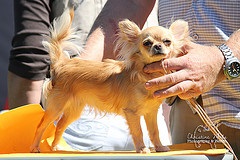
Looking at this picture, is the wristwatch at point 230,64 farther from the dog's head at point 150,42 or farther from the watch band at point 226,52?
the dog's head at point 150,42

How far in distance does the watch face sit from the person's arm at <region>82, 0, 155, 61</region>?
0.57 m

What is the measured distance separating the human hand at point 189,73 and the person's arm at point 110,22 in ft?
1.70

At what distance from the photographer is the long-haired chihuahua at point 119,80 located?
69.8 inches

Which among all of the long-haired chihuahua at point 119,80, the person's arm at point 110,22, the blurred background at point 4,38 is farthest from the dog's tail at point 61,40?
the blurred background at point 4,38

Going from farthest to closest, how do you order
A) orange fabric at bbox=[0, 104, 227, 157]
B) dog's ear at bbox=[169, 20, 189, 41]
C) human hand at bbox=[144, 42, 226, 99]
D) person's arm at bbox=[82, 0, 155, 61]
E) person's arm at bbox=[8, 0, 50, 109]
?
person's arm at bbox=[8, 0, 50, 109] → person's arm at bbox=[82, 0, 155, 61] → orange fabric at bbox=[0, 104, 227, 157] → dog's ear at bbox=[169, 20, 189, 41] → human hand at bbox=[144, 42, 226, 99]

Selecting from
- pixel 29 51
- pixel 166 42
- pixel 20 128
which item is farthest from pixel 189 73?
pixel 29 51

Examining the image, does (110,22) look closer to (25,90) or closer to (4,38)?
(25,90)

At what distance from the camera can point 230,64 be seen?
186cm

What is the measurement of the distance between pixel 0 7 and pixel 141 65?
10.8 ft

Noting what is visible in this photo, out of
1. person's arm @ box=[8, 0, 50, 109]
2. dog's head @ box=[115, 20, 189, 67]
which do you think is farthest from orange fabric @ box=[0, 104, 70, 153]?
person's arm @ box=[8, 0, 50, 109]

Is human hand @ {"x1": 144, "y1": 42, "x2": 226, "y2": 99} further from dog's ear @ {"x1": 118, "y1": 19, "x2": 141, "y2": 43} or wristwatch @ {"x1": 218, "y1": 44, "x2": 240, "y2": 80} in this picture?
dog's ear @ {"x1": 118, "y1": 19, "x2": 141, "y2": 43}

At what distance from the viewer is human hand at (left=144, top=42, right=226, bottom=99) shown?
5.66 feet

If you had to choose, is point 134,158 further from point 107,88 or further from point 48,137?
point 48,137

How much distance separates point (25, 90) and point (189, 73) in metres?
1.73
